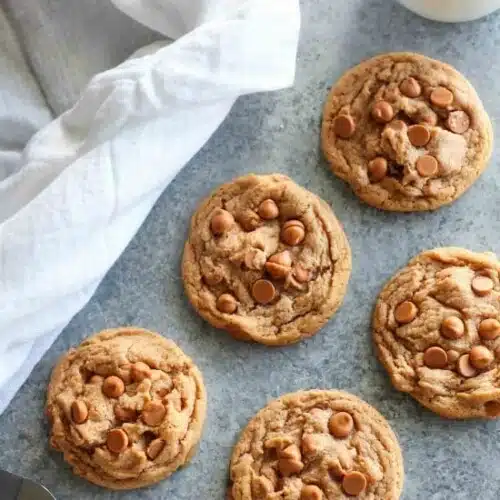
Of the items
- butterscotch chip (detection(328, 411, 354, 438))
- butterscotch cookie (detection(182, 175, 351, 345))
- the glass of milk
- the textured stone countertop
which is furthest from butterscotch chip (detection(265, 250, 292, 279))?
the glass of milk

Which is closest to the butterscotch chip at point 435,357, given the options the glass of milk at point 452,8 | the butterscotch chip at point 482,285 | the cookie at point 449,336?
the cookie at point 449,336

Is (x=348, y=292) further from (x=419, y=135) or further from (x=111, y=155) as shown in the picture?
(x=111, y=155)

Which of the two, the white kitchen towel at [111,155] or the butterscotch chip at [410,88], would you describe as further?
the butterscotch chip at [410,88]

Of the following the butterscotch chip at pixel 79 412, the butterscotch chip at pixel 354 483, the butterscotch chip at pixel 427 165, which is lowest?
the butterscotch chip at pixel 354 483

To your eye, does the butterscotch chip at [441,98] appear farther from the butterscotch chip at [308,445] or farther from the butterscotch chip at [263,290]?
the butterscotch chip at [308,445]

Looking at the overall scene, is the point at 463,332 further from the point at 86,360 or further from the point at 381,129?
→ the point at 86,360

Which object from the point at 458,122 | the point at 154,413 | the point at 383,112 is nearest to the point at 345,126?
the point at 383,112
